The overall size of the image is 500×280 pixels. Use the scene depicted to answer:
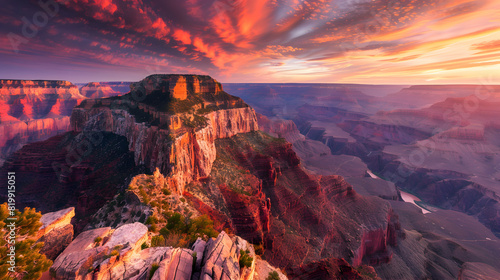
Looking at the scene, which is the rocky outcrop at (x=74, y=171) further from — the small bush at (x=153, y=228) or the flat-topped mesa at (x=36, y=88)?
the flat-topped mesa at (x=36, y=88)

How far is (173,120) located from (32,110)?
205 meters

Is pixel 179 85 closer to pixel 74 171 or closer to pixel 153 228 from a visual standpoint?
pixel 74 171

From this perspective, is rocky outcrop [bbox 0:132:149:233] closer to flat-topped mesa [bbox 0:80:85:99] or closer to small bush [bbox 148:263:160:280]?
small bush [bbox 148:263:160:280]

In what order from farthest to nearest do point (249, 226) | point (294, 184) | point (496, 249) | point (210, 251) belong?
1. point (496, 249)
2. point (294, 184)
3. point (249, 226)
4. point (210, 251)

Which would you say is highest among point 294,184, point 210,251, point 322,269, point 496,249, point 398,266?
point 210,251

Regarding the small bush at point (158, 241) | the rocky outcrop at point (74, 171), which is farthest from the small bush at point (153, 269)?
the rocky outcrop at point (74, 171)

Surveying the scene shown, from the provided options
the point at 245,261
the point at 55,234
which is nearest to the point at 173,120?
the point at 55,234

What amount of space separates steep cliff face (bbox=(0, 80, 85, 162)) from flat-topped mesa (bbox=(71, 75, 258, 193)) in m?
102

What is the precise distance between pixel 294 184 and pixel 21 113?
223346 millimetres

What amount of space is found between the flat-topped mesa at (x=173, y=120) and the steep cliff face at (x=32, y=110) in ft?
334

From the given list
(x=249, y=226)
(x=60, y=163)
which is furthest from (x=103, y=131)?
(x=249, y=226)

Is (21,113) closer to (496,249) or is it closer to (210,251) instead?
(210,251)

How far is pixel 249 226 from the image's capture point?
3488cm

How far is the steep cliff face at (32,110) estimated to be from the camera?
401 feet
